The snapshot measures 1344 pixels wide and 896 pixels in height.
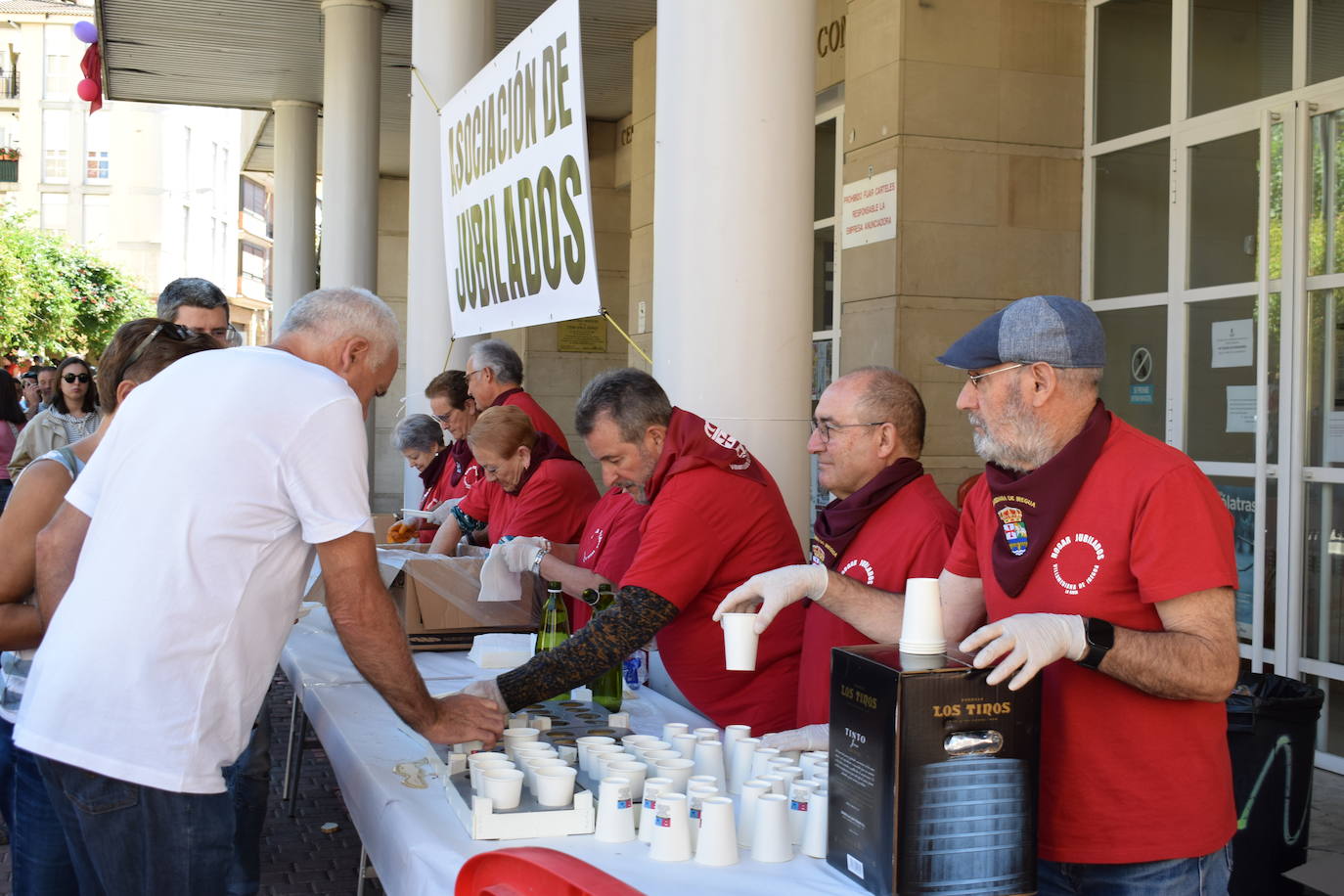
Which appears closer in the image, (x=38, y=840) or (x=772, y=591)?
(x=772, y=591)

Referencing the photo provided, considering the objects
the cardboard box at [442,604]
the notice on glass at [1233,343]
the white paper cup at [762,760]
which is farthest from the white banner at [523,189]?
the notice on glass at [1233,343]

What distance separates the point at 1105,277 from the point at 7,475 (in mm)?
7684

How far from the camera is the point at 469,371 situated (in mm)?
5910

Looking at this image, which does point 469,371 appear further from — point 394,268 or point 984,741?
point 394,268

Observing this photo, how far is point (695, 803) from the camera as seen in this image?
1946 mm

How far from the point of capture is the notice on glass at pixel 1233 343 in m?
5.39

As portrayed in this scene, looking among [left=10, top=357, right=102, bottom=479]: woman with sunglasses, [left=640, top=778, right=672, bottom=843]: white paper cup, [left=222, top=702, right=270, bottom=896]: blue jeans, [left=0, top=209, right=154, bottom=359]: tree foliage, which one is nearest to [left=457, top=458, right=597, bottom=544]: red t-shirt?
[left=222, top=702, right=270, bottom=896]: blue jeans

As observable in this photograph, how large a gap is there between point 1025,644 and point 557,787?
2.59ft

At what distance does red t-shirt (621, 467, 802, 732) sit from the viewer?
296cm

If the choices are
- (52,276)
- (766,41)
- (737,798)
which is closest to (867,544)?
(737,798)

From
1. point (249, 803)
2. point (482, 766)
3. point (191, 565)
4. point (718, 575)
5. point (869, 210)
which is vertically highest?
point (869, 210)

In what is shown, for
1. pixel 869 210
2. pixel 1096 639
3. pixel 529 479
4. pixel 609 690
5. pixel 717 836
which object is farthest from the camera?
pixel 869 210

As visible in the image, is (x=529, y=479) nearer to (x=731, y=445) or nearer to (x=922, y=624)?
(x=731, y=445)

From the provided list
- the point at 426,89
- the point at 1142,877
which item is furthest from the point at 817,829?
the point at 426,89
